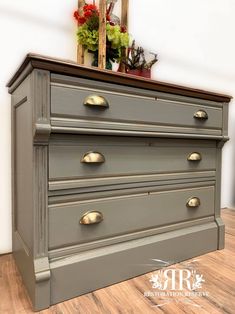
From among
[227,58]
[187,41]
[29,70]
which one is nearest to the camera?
[29,70]

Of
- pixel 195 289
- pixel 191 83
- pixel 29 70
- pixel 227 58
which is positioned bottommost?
pixel 195 289

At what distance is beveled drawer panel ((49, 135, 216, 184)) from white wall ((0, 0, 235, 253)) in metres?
0.58

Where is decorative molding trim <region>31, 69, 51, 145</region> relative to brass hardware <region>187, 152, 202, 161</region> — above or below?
above

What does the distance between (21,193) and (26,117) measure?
0.35 meters

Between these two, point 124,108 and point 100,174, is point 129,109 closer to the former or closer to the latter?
point 124,108

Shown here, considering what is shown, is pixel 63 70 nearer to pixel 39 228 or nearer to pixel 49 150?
pixel 49 150

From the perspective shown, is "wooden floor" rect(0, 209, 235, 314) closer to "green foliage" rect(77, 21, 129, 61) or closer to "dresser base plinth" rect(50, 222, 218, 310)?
"dresser base plinth" rect(50, 222, 218, 310)

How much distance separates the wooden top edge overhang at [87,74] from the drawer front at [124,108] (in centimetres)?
5

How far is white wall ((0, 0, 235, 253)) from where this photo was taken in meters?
1.31

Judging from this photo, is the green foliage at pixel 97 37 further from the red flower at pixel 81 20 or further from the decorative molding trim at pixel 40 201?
the decorative molding trim at pixel 40 201

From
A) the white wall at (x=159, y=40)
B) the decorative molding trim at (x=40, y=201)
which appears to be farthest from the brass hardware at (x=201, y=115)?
the decorative molding trim at (x=40, y=201)

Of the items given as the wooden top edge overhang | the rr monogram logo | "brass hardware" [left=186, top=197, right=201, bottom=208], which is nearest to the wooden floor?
the rr monogram logo

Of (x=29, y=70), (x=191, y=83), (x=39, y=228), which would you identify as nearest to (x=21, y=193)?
(x=39, y=228)

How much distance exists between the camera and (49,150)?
878mm
